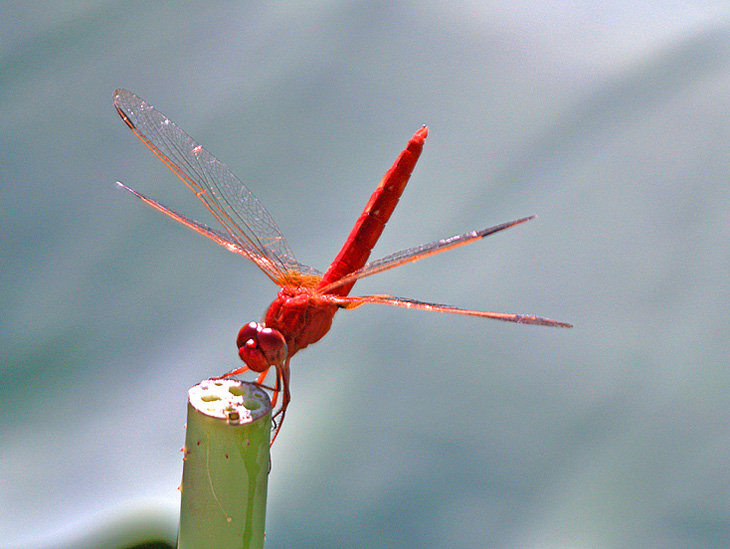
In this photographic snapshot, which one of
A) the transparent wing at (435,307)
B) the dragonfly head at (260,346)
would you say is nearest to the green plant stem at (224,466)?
the dragonfly head at (260,346)

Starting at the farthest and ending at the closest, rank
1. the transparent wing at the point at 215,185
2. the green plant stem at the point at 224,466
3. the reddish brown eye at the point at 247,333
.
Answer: the transparent wing at the point at 215,185
the reddish brown eye at the point at 247,333
the green plant stem at the point at 224,466

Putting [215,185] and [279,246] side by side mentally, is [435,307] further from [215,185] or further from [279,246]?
[215,185]

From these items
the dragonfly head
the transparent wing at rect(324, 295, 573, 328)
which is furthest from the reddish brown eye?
the transparent wing at rect(324, 295, 573, 328)

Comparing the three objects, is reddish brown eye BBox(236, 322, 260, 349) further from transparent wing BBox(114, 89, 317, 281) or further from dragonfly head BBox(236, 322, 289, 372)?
transparent wing BBox(114, 89, 317, 281)

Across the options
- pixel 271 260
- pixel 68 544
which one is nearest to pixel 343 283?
pixel 271 260

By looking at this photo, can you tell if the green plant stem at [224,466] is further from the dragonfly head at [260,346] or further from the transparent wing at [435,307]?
the transparent wing at [435,307]

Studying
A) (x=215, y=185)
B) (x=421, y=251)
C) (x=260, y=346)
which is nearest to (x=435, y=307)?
(x=421, y=251)
